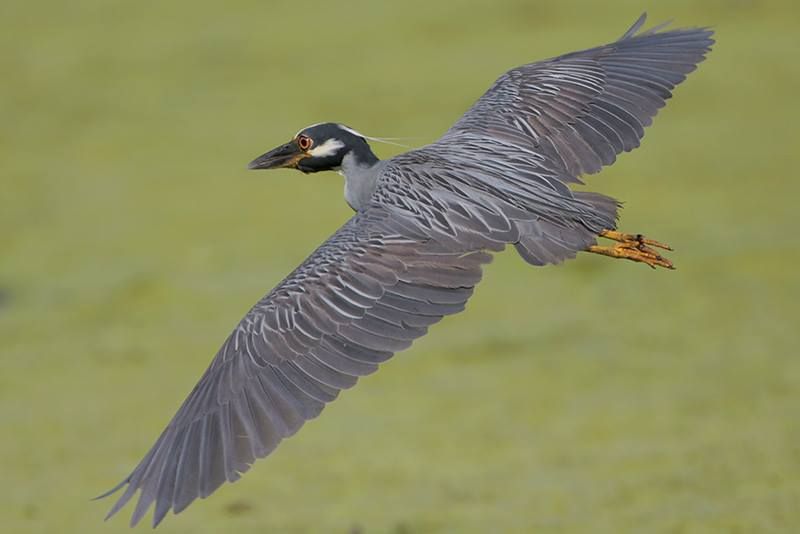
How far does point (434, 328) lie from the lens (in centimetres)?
540

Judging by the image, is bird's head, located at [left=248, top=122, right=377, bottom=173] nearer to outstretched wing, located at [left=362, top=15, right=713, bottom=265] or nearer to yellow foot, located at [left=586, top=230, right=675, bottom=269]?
outstretched wing, located at [left=362, top=15, right=713, bottom=265]

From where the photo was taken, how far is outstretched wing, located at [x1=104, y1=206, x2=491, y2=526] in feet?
9.34

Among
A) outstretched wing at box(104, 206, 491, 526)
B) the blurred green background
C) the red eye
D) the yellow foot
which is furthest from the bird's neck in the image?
the blurred green background

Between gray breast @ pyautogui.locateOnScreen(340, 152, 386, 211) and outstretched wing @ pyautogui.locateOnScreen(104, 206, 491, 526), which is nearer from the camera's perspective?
outstretched wing @ pyautogui.locateOnScreen(104, 206, 491, 526)

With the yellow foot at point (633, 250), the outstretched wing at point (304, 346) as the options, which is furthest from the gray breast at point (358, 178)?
the yellow foot at point (633, 250)

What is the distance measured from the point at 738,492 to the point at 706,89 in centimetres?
284

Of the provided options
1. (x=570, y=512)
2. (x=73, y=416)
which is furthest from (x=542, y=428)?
(x=73, y=416)

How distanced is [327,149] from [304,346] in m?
0.76

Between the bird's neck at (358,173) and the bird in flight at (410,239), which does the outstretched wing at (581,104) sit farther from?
the bird's neck at (358,173)

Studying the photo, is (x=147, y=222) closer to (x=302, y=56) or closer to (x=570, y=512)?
(x=302, y=56)

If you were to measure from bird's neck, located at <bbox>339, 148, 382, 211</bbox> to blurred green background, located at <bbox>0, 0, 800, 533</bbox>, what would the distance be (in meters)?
1.10

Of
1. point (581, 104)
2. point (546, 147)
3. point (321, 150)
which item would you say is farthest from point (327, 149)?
point (581, 104)

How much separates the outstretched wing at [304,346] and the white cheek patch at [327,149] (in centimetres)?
42

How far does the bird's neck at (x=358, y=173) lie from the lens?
3.59 m
